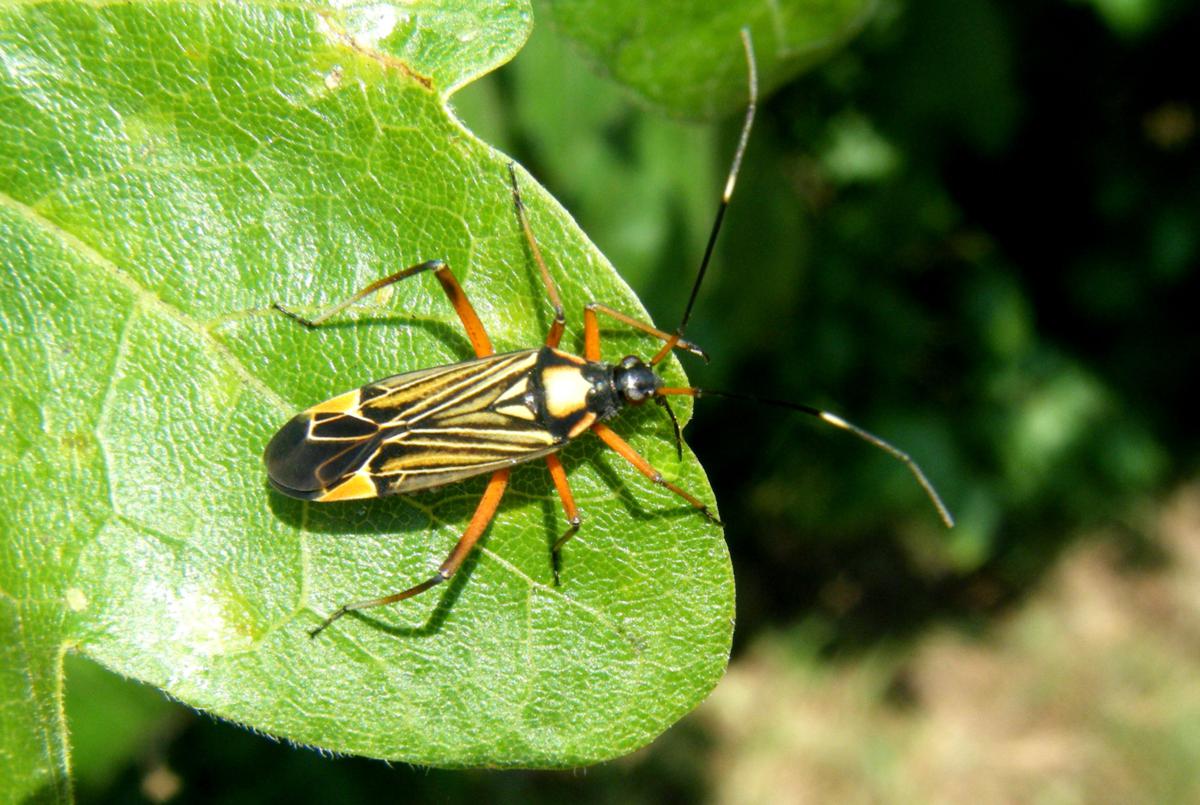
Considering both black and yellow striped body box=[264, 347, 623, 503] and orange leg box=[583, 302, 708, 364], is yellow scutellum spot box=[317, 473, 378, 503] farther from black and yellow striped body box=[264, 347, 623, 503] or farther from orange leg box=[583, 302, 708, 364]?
orange leg box=[583, 302, 708, 364]

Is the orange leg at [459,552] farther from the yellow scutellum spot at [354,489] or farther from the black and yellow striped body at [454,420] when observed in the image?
the yellow scutellum spot at [354,489]

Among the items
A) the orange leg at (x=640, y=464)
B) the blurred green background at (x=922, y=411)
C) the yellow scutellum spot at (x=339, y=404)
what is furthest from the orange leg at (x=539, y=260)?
the blurred green background at (x=922, y=411)

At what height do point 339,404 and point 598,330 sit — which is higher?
point 339,404

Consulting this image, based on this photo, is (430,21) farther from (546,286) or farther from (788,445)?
(788,445)

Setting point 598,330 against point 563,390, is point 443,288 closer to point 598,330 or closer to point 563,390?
point 598,330

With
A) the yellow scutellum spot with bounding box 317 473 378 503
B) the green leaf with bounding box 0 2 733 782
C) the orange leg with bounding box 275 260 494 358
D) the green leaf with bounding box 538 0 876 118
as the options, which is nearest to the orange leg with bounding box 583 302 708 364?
the green leaf with bounding box 0 2 733 782

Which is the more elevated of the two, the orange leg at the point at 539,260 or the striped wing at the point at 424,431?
the orange leg at the point at 539,260

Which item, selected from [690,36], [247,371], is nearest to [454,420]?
[247,371]
